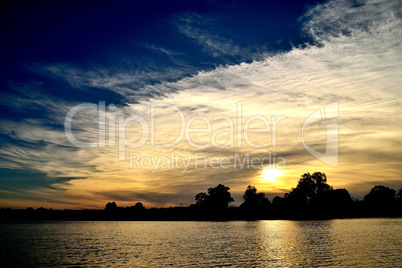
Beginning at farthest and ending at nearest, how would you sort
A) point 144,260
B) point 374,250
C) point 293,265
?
point 374,250 < point 144,260 < point 293,265

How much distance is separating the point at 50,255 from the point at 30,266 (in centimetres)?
980

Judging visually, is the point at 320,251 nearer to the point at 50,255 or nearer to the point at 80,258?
the point at 80,258

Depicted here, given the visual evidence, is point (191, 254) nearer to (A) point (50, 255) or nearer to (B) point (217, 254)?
(B) point (217, 254)

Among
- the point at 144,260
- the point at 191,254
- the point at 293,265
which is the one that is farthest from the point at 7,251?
the point at 293,265

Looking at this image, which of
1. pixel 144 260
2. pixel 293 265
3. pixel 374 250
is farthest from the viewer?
pixel 374 250

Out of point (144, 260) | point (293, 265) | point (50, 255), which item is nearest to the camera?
point (293, 265)

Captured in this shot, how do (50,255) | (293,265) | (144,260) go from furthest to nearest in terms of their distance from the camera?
(50,255) → (144,260) → (293,265)

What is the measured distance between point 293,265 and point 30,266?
37.2m

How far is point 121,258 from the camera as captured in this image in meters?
44.3

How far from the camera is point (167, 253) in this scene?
49.1m

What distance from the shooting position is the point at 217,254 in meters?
47.7

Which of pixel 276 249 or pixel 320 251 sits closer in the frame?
pixel 320 251

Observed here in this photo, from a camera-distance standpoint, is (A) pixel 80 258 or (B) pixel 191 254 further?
(B) pixel 191 254

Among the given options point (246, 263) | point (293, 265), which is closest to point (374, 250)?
point (293, 265)
